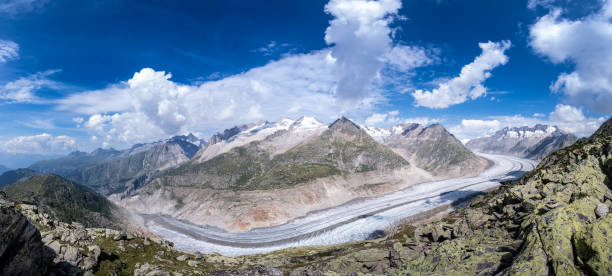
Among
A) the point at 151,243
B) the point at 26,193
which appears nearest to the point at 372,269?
the point at 151,243

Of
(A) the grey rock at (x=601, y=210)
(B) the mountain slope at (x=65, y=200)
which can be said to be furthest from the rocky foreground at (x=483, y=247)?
(B) the mountain slope at (x=65, y=200)

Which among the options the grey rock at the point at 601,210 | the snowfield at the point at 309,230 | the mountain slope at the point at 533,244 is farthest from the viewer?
the snowfield at the point at 309,230

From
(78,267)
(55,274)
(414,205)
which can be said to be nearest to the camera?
(55,274)

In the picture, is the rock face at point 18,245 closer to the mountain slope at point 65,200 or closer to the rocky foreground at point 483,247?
the rocky foreground at point 483,247

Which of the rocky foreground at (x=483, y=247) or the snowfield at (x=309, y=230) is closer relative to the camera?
the rocky foreground at (x=483, y=247)

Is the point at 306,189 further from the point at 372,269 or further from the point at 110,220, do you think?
the point at 372,269

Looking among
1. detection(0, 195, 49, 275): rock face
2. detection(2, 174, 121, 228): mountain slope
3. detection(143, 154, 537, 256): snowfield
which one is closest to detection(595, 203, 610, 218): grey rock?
detection(0, 195, 49, 275): rock face

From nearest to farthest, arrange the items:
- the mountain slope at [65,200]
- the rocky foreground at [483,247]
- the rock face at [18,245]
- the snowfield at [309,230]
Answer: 1. the rocky foreground at [483,247]
2. the rock face at [18,245]
3. the snowfield at [309,230]
4. the mountain slope at [65,200]
